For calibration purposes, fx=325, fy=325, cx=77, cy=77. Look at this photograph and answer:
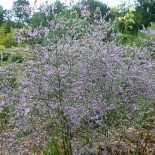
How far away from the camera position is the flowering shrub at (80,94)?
3.06 meters

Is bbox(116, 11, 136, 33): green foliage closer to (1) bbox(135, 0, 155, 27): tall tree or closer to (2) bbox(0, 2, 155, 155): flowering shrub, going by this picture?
(1) bbox(135, 0, 155, 27): tall tree

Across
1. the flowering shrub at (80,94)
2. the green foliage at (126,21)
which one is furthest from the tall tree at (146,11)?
the flowering shrub at (80,94)

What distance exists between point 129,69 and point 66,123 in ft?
2.73

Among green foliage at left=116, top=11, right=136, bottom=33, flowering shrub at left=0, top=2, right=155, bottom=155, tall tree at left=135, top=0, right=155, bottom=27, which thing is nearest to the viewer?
flowering shrub at left=0, top=2, right=155, bottom=155

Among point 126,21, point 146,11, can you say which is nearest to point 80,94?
point 126,21

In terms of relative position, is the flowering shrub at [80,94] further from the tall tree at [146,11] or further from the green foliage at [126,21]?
the tall tree at [146,11]

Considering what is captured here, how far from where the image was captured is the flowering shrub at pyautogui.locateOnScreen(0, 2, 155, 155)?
10.0 feet

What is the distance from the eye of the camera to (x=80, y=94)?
3.13 metres

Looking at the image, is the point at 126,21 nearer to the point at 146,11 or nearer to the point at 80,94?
the point at 146,11

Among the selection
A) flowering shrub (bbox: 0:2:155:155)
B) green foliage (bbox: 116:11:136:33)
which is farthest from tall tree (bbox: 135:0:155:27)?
flowering shrub (bbox: 0:2:155:155)

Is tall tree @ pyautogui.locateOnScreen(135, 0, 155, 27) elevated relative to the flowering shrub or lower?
elevated

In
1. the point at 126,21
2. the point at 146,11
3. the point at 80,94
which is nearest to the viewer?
the point at 80,94

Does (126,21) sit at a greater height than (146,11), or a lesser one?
lesser

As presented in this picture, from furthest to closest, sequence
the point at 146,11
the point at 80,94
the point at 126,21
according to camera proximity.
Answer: the point at 146,11
the point at 126,21
the point at 80,94
